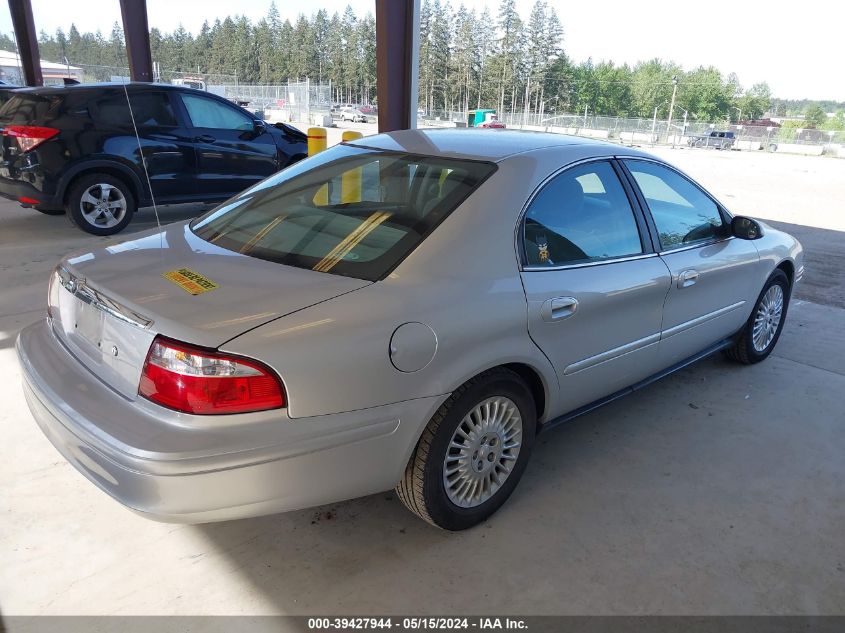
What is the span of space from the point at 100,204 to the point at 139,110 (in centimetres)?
120

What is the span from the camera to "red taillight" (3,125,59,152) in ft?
22.4

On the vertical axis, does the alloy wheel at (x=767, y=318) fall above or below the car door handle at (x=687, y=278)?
below

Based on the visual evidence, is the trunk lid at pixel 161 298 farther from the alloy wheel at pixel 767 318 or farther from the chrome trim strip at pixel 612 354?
the alloy wheel at pixel 767 318

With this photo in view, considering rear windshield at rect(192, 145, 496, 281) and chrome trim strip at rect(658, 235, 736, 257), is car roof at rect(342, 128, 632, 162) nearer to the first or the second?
rear windshield at rect(192, 145, 496, 281)

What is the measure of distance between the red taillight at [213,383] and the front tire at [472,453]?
677 millimetres

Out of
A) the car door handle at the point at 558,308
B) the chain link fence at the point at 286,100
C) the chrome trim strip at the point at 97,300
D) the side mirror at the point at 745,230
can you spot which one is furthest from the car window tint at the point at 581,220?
the chain link fence at the point at 286,100

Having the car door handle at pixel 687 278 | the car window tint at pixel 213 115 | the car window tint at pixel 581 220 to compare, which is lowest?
the car door handle at pixel 687 278

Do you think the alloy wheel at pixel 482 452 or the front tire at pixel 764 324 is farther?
the front tire at pixel 764 324

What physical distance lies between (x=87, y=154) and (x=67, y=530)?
5701 mm

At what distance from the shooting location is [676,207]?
12.0ft

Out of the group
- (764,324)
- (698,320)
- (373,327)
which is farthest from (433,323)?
(764,324)

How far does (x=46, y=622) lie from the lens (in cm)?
211

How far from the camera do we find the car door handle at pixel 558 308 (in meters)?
2.61

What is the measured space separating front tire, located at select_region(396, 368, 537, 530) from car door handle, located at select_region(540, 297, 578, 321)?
0.28 metres
